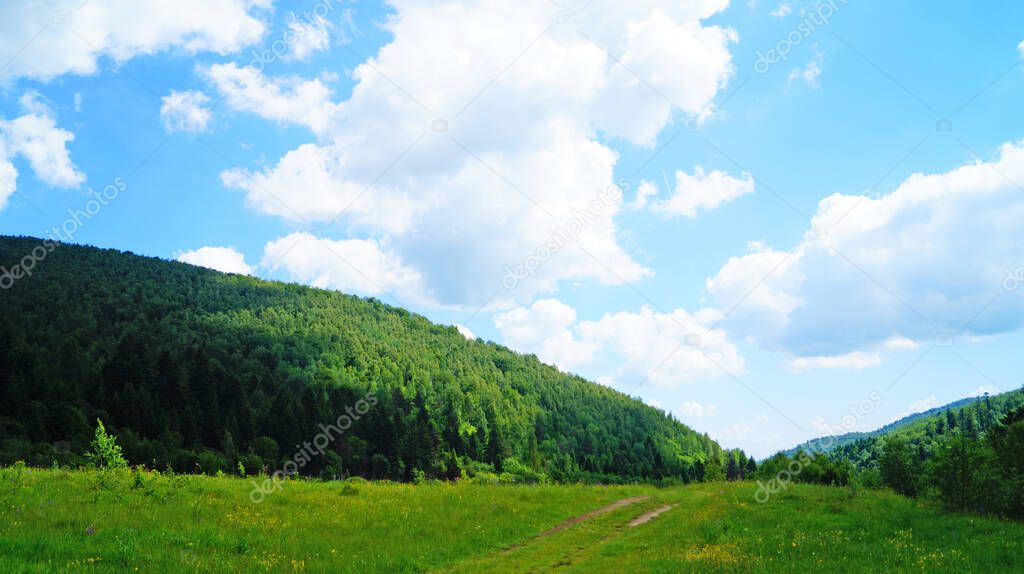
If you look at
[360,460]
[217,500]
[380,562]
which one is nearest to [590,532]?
[380,562]

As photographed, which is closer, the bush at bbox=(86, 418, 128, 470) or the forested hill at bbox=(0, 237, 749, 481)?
the bush at bbox=(86, 418, 128, 470)

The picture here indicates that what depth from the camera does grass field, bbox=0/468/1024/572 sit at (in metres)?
16.4

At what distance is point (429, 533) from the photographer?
2295cm

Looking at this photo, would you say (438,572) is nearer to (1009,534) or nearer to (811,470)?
(1009,534)

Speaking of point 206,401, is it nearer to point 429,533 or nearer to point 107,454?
point 107,454

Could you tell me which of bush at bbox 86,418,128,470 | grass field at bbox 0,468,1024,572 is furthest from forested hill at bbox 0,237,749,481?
grass field at bbox 0,468,1024,572

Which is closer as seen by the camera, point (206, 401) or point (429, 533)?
point (429, 533)

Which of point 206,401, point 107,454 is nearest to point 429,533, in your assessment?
point 107,454

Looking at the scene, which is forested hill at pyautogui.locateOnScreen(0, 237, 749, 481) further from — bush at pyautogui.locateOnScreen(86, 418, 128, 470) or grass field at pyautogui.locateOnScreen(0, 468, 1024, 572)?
grass field at pyautogui.locateOnScreen(0, 468, 1024, 572)

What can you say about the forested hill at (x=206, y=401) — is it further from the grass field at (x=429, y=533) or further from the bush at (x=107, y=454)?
the grass field at (x=429, y=533)

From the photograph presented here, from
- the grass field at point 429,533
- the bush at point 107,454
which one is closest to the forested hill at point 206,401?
the bush at point 107,454

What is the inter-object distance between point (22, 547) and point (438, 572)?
36.3 ft

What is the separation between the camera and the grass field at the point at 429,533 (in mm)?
16359

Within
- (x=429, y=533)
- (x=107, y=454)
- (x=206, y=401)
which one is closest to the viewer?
(x=429, y=533)
